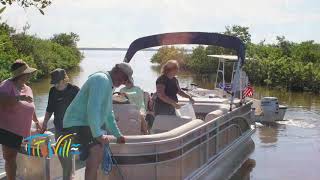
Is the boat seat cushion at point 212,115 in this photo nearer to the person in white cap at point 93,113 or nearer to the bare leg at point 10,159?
the person in white cap at point 93,113

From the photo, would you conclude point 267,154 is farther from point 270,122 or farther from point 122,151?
point 122,151

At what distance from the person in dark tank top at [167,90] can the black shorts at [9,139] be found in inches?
94.5

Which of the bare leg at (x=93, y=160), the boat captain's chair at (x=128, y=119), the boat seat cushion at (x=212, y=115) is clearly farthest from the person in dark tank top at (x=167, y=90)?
the bare leg at (x=93, y=160)

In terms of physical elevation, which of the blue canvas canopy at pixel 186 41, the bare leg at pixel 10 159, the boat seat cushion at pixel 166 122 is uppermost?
the blue canvas canopy at pixel 186 41

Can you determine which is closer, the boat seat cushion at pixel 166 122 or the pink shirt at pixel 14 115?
the pink shirt at pixel 14 115

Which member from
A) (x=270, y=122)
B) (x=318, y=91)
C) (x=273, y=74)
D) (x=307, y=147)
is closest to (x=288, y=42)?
(x=273, y=74)

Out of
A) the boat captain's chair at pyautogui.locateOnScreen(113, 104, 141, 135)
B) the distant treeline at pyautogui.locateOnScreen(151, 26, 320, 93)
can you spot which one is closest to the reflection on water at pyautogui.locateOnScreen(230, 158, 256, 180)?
the boat captain's chair at pyautogui.locateOnScreen(113, 104, 141, 135)

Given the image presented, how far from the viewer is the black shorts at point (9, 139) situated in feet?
15.0

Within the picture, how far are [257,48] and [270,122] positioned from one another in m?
29.1

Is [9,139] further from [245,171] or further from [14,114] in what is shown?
A: [245,171]

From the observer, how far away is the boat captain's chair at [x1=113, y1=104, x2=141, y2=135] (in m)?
5.79

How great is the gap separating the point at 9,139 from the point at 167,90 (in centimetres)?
263

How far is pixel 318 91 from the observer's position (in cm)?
2912

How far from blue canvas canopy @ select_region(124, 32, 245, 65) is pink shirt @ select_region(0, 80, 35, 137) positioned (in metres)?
3.67
